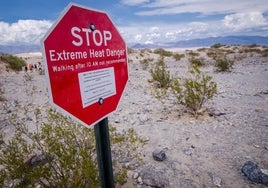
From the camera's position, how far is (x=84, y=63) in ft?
4.42

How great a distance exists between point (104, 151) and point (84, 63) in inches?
22.7

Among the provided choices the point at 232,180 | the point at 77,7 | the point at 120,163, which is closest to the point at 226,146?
the point at 232,180

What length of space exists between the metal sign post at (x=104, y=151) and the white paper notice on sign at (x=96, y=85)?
0.59ft

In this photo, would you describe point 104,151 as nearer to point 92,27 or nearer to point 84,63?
point 84,63

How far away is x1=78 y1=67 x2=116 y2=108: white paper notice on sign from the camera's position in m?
1.35

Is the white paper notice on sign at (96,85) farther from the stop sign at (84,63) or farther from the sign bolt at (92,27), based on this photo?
the sign bolt at (92,27)

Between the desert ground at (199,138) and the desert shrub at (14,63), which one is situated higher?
the desert shrub at (14,63)

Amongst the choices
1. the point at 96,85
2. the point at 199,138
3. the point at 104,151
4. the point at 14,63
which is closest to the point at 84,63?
the point at 96,85

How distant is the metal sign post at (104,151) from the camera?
1520 millimetres

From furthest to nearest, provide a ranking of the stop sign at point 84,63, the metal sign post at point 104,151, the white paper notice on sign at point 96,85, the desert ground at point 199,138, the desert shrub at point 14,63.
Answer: the desert shrub at point 14,63
the desert ground at point 199,138
the metal sign post at point 104,151
the white paper notice on sign at point 96,85
the stop sign at point 84,63

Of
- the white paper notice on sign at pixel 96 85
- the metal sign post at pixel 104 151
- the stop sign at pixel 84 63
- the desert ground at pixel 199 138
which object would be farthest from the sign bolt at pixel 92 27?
the desert ground at pixel 199 138

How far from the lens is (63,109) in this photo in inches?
48.7

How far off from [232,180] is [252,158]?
27.7 inches

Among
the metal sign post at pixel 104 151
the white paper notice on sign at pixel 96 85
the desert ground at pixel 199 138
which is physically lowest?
the desert ground at pixel 199 138
